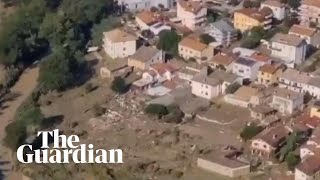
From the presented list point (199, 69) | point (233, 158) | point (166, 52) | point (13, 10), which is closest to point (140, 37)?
point (166, 52)

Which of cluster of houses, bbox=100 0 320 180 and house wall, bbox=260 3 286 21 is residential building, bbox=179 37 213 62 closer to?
cluster of houses, bbox=100 0 320 180

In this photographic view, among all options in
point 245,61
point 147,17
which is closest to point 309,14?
point 245,61

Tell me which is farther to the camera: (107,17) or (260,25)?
(107,17)

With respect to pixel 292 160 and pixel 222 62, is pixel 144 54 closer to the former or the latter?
pixel 222 62

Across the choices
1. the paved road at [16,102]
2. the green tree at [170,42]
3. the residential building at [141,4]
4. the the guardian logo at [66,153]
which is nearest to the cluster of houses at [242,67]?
the green tree at [170,42]

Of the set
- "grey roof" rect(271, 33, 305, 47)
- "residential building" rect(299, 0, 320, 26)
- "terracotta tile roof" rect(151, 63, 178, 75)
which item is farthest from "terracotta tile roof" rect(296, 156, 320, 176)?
"residential building" rect(299, 0, 320, 26)

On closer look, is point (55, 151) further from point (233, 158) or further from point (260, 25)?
point (260, 25)
